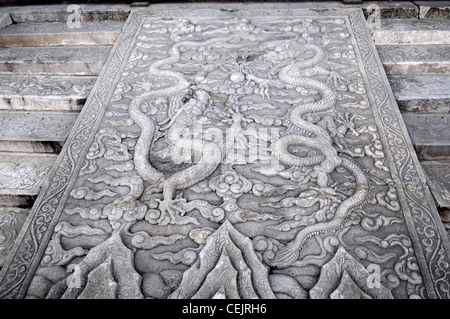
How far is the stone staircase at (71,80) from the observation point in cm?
264

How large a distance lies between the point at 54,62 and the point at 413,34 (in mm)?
4378

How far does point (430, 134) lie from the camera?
278 cm

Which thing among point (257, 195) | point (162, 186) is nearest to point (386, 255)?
point (257, 195)

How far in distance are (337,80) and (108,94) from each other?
7.72 ft

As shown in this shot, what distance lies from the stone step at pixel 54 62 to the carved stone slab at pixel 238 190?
34cm

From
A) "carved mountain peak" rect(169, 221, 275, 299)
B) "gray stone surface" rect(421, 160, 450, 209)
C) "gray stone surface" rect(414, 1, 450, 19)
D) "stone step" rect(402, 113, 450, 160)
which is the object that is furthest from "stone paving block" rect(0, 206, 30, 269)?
"gray stone surface" rect(414, 1, 450, 19)

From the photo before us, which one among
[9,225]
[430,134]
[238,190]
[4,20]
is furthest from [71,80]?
[430,134]

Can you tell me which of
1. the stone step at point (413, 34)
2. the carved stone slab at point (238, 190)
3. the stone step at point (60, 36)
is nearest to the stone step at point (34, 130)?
the carved stone slab at point (238, 190)

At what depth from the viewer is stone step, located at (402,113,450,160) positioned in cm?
266

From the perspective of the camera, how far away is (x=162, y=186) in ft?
7.67

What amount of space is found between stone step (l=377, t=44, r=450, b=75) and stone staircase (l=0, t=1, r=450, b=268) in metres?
0.01

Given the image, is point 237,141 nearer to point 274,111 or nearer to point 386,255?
point 274,111

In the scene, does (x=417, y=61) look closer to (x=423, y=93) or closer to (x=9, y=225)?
(x=423, y=93)

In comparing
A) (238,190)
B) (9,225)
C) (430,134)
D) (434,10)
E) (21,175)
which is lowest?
(9,225)
